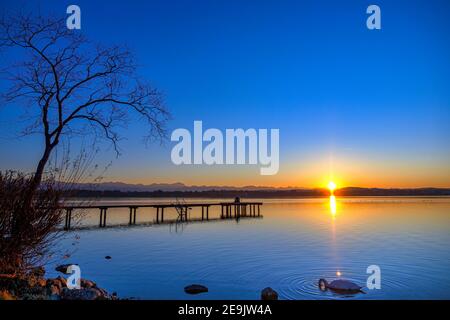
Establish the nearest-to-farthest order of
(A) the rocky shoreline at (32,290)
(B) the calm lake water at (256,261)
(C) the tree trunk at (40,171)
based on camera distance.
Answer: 1. (A) the rocky shoreline at (32,290)
2. (C) the tree trunk at (40,171)
3. (B) the calm lake water at (256,261)

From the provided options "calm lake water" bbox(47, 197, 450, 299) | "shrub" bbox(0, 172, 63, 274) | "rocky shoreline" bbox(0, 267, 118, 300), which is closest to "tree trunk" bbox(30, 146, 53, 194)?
"shrub" bbox(0, 172, 63, 274)

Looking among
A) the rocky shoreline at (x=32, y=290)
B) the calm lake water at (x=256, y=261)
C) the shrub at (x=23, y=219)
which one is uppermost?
the shrub at (x=23, y=219)

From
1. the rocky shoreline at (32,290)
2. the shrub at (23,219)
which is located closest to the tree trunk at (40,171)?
the shrub at (23,219)

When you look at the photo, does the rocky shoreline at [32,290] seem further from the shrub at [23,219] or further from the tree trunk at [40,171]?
the tree trunk at [40,171]

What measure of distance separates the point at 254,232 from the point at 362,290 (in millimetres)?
22944

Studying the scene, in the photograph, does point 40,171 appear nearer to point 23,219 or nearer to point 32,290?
point 23,219

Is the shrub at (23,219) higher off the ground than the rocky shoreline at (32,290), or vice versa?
the shrub at (23,219)

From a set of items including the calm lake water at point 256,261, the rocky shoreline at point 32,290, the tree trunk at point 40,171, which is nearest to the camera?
A: the rocky shoreline at point 32,290

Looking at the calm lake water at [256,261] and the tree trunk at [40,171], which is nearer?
the tree trunk at [40,171]

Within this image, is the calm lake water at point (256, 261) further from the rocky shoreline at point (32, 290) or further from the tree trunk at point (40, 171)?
the tree trunk at point (40, 171)

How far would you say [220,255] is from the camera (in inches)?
947

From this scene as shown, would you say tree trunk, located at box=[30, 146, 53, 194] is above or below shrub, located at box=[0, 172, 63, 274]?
above

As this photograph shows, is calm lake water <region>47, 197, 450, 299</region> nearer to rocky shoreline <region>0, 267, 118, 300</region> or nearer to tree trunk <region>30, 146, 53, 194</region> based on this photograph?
rocky shoreline <region>0, 267, 118, 300</region>
